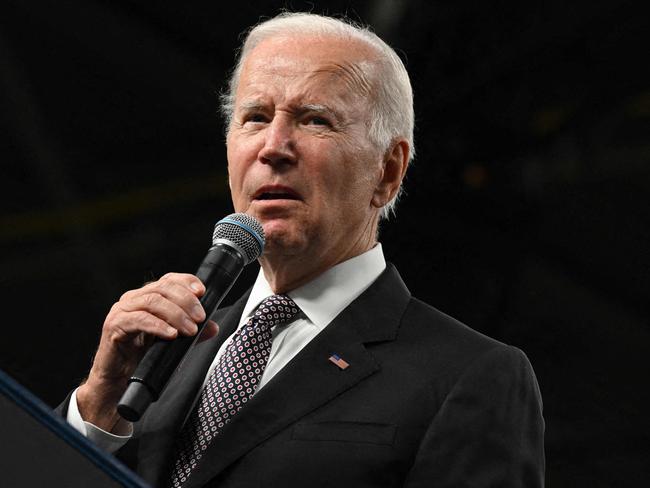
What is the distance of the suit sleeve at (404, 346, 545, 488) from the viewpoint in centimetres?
156

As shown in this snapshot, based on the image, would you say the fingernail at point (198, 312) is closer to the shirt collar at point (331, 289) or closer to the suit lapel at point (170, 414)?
the suit lapel at point (170, 414)

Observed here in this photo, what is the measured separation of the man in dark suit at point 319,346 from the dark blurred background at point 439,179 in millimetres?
965

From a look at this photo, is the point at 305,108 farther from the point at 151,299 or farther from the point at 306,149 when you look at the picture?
the point at 151,299

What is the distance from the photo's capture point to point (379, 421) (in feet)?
5.33

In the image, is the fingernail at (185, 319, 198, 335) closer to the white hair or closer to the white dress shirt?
the white dress shirt

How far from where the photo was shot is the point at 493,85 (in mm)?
2980

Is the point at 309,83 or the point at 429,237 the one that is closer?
the point at 309,83

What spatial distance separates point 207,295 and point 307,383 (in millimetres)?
290

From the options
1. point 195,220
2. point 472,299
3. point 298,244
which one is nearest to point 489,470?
point 298,244

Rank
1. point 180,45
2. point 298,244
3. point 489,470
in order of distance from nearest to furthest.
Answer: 1. point 489,470
2. point 298,244
3. point 180,45

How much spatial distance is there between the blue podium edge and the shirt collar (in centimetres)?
94

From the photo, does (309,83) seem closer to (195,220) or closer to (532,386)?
(532,386)

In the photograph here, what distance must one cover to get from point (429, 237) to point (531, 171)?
371 millimetres

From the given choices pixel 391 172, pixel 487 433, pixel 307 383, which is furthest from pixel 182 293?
pixel 391 172
